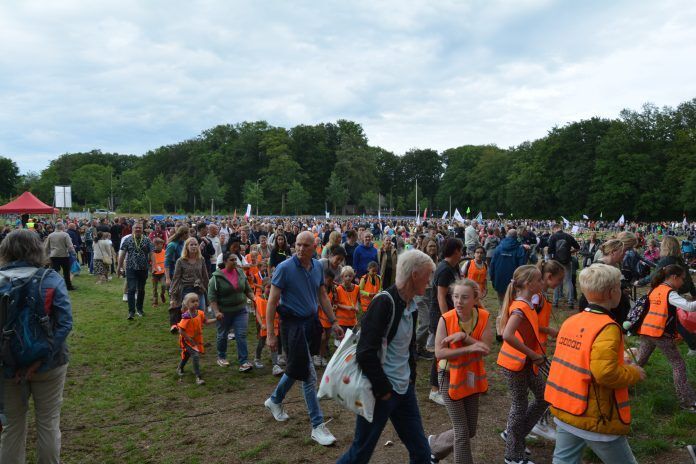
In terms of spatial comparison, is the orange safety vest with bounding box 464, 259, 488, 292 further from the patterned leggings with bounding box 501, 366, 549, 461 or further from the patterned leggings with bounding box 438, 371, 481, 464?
the patterned leggings with bounding box 438, 371, 481, 464

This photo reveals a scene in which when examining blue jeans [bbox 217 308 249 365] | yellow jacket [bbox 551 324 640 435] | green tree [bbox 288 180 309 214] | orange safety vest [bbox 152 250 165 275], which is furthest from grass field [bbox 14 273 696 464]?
green tree [bbox 288 180 309 214]

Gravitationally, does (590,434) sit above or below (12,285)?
below

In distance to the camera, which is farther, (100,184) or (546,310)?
(100,184)

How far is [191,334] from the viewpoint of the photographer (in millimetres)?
6598

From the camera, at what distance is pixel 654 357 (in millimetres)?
7141

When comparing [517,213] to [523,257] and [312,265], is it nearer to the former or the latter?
[523,257]

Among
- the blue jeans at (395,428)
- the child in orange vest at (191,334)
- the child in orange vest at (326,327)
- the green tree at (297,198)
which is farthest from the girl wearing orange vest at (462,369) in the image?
the green tree at (297,198)

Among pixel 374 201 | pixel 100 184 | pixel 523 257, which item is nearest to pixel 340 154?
pixel 374 201

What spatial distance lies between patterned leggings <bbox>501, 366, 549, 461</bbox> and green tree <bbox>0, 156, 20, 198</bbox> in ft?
280

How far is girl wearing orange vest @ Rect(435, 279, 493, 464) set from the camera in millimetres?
3650

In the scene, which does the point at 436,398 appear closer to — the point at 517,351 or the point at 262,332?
the point at 517,351

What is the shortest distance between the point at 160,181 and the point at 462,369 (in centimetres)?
7489

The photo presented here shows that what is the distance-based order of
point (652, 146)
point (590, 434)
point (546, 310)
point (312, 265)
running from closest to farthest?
1. point (590, 434)
2. point (546, 310)
3. point (312, 265)
4. point (652, 146)

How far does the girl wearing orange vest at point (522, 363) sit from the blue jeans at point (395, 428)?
1.06 m
